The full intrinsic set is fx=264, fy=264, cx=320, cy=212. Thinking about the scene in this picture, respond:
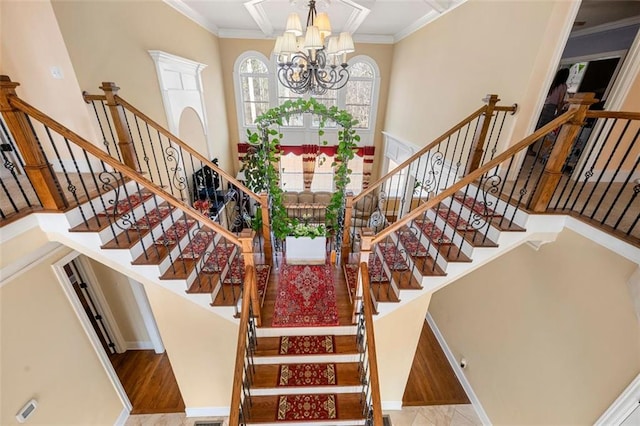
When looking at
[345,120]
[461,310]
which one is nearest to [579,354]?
[461,310]

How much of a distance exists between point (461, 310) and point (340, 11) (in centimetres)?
554

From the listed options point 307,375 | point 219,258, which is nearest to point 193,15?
point 219,258

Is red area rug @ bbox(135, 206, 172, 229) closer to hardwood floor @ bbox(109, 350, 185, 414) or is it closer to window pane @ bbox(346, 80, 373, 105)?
hardwood floor @ bbox(109, 350, 185, 414)

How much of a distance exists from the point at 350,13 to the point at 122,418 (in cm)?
721

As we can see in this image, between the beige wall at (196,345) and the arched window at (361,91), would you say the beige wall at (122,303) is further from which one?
the arched window at (361,91)

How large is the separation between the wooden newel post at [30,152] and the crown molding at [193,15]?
3.62 meters

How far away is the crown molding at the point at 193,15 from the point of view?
4.39 meters

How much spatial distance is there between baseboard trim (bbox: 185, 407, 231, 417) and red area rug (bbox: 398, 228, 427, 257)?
290cm

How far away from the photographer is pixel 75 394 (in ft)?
8.55

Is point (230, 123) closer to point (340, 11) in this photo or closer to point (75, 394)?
point (340, 11)

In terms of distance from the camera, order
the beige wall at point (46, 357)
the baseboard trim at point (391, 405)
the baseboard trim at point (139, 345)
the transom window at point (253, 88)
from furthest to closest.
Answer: the transom window at point (253, 88), the baseboard trim at point (139, 345), the baseboard trim at point (391, 405), the beige wall at point (46, 357)

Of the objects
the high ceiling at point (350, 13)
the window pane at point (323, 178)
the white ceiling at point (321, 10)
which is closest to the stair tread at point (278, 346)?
the high ceiling at point (350, 13)

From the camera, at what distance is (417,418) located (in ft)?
10.8

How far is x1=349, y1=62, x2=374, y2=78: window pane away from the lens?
717cm
